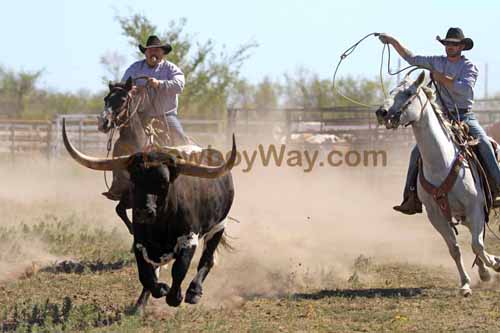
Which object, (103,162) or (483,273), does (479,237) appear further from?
(103,162)

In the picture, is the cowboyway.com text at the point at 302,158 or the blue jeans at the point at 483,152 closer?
the blue jeans at the point at 483,152

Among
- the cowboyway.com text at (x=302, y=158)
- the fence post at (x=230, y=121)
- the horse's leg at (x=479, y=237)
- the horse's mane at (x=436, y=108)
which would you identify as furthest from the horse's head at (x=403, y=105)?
the fence post at (x=230, y=121)

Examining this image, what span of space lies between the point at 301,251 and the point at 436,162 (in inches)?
110

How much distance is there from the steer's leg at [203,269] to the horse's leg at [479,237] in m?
2.39

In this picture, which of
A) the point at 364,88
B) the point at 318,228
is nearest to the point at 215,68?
the point at 364,88

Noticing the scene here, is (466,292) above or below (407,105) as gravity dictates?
below

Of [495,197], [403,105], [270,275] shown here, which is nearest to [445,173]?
[495,197]

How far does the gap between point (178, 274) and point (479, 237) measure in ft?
10.1

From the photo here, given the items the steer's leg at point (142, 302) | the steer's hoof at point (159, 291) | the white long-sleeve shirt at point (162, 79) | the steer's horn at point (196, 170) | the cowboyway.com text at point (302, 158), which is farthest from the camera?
the cowboyway.com text at point (302, 158)

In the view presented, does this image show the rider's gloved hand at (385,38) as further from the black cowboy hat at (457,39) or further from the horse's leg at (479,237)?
the horse's leg at (479,237)

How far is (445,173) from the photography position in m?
7.88

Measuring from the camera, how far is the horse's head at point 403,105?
739cm

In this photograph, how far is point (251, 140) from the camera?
19516 millimetres

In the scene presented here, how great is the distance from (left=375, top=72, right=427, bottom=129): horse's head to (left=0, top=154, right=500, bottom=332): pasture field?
1632 millimetres
